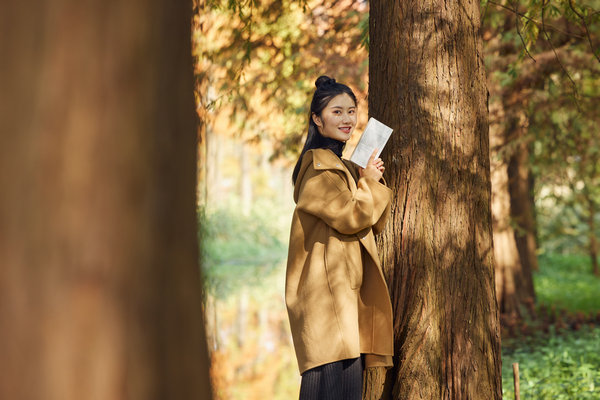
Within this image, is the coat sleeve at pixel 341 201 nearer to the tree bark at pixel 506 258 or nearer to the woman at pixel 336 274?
the woman at pixel 336 274

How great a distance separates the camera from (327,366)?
125 inches

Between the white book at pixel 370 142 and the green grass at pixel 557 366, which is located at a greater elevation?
the white book at pixel 370 142

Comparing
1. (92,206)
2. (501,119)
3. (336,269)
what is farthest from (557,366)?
(92,206)

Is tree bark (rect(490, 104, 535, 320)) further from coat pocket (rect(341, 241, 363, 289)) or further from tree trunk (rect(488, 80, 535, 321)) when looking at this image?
coat pocket (rect(341, 241, 363, 289))

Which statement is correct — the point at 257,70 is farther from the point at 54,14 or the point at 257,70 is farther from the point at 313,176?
the point at 54,14

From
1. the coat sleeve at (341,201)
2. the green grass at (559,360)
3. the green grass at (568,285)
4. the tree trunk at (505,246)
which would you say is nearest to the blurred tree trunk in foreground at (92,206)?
the coat sleeve at (341,201)

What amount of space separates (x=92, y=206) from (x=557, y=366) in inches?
263

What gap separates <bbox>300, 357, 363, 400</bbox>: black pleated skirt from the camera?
316 centimetres

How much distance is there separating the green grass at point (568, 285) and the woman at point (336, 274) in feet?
30.2

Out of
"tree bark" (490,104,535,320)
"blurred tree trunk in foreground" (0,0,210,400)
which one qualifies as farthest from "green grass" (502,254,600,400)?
"blurred tree trunk in foreground" (0,0,210,400)

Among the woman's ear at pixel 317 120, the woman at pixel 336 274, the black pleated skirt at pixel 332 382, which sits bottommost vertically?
the black pleated skirt at pixel 332 382

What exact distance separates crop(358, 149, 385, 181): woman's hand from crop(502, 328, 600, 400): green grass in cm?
338

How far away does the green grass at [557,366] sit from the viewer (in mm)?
5934

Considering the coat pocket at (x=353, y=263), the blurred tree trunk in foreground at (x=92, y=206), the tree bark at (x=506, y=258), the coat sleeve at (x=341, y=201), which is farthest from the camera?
the tree bark at (x=506, y=258)
